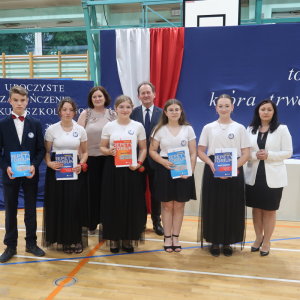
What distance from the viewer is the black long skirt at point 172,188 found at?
297 cm

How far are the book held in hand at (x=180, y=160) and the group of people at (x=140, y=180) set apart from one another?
7cm

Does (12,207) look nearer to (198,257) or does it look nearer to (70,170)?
(70,170)

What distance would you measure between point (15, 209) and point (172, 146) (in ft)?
5.44

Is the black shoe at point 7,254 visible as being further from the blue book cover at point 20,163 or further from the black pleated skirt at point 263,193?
the black pleated skirt at point 263,193

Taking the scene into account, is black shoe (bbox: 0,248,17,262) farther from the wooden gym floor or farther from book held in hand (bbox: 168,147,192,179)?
book held in hand (bbox: 168,147,192,179)

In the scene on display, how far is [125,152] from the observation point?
289 cm

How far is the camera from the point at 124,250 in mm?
3158

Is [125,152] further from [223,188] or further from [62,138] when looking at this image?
[223,188]

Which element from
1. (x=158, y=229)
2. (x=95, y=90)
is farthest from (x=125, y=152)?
(x=158, y=229)

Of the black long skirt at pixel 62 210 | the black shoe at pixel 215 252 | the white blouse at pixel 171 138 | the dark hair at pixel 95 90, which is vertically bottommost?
the black shoe at pixel 215 252

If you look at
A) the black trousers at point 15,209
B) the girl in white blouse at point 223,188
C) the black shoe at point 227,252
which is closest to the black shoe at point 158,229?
the girl in white blouse at point 223,188

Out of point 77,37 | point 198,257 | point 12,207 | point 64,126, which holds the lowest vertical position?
point 198,257

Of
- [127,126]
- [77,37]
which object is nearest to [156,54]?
[127,126]

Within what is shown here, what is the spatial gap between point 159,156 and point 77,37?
8.18m
